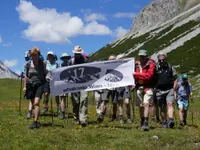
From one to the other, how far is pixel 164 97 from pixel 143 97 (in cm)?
186

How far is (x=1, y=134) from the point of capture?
13539 millimetres

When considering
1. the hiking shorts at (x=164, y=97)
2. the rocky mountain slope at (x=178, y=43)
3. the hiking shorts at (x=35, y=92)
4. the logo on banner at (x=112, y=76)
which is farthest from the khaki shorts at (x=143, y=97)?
the rocky mountain slope at (x=178, y=43)

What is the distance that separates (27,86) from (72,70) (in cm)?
211

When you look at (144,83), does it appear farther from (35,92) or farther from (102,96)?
(35,92)

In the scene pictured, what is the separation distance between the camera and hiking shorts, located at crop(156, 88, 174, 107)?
17.0 m

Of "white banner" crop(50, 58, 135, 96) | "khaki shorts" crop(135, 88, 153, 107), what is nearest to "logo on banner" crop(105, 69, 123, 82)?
"white banner" crop(50, 58, 135, 96)

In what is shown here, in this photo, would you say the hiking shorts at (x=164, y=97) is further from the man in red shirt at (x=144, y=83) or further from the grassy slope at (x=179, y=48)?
the grassy slope at (x=179, y=48)

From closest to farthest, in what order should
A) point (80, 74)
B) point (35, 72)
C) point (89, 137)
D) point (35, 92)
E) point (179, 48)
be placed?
point (89, 137) → point (35, 72) → point (35, 92) → point (80, 74) → point (179, 48)

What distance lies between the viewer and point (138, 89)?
15.9 metres

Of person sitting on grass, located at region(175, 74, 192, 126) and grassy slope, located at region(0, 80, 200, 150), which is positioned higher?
person sitting on grass, located at region(175, 74, 192, 126)

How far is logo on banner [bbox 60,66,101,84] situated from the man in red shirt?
1.84 metres

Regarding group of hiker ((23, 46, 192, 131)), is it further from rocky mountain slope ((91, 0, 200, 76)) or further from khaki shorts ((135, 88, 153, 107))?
rocky mountain slope ((91, 0, 200, 76))

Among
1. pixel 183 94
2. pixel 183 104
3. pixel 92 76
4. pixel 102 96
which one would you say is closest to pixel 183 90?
pixel 183 94

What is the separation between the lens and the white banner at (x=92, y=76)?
16.5 meters
